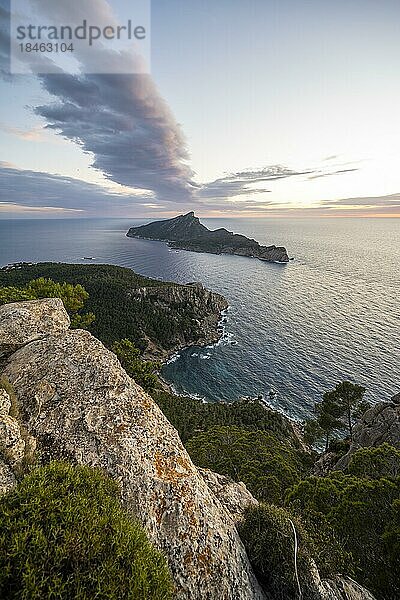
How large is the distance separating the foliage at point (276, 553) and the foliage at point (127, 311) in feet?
258

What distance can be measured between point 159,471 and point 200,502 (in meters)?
1.65

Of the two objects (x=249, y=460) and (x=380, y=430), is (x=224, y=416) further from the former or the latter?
(x=249, y=460)

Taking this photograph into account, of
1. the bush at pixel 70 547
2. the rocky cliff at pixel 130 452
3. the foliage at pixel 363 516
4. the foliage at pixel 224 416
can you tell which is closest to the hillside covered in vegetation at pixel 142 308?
the foliage at pixel 224 416

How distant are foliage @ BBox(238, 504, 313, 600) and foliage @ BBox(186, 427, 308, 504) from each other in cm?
1016

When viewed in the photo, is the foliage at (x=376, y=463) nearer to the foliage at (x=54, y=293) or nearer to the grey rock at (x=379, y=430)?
the grey rock at (x=379, y=430)

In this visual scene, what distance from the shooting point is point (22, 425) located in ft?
31.3

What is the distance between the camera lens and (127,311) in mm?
100750

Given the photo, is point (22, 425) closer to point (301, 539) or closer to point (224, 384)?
point (301, 539)

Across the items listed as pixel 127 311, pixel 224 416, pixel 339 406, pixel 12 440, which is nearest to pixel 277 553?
pixel 12 440

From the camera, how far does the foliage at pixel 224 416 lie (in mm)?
47906

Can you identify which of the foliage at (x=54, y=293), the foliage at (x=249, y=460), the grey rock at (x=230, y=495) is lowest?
the foliage at (x=249, y=460)

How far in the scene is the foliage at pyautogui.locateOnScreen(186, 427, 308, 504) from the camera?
21.2 m

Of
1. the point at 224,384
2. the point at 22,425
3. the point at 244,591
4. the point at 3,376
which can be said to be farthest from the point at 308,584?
the point at 224,384

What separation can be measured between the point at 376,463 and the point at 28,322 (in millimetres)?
22836
